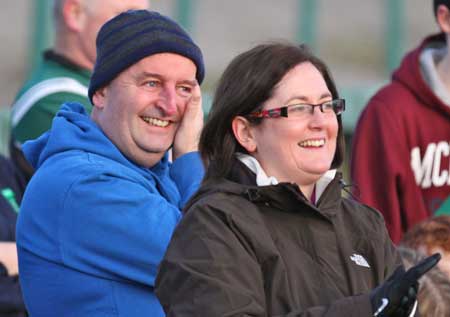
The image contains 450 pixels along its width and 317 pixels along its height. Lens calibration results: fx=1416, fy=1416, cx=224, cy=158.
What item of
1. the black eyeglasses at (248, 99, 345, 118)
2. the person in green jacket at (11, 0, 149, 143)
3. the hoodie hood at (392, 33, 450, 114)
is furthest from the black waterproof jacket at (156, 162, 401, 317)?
the hoodie hood at (392, 33, 450, 114)

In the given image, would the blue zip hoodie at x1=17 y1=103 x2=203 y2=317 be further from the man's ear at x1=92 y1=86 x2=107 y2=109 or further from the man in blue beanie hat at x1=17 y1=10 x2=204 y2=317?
the man's ear at x1=92 y1=86 x2=107 y2=109

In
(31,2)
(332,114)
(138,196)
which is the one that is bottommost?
(31,2)

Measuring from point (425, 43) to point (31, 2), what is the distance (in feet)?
15.2

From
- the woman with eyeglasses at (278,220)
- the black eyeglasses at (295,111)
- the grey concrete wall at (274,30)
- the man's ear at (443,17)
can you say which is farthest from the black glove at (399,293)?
the grey concrete wall at (274,30)

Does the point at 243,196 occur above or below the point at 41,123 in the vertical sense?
above

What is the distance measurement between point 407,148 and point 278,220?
2.34 m

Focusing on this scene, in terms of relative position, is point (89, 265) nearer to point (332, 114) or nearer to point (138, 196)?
point (138, 196)

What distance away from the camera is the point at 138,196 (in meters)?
4.13

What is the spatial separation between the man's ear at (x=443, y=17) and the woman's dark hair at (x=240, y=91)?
2.22 metres

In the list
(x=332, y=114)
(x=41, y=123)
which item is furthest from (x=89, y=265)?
(x=41, y=123)

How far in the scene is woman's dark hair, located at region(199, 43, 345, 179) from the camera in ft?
11.9

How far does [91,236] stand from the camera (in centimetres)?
410

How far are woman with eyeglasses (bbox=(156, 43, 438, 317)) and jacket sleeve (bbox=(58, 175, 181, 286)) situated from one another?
41 cm

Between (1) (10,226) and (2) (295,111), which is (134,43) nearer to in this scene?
(2) (295,111)
